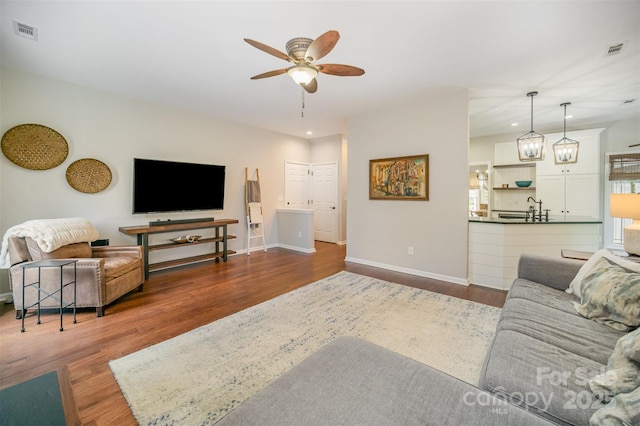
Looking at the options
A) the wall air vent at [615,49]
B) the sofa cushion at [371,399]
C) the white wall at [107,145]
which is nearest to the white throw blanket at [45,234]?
the white wall at [107,145]

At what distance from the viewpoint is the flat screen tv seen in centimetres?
412

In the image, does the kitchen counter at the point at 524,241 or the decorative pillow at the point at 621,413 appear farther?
the kitchen counter at the point at 524,241

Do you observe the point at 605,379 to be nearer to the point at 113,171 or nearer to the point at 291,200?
the point at 113,171

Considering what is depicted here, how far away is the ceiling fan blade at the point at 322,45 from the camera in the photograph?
186 cm

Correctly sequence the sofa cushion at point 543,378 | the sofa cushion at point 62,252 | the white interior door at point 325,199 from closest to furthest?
1. the sofa cushion at point 543,378
2. the sofa cushion at point 62,252
3. the white interior door at point 325,199

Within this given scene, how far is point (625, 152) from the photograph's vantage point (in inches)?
197

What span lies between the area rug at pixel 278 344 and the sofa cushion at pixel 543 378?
62 cm

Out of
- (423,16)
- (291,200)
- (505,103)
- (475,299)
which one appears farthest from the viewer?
(291,200)

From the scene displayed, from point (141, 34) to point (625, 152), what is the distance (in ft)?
26.1

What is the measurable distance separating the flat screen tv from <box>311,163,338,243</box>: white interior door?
2.67 m

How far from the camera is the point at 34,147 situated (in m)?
3.27

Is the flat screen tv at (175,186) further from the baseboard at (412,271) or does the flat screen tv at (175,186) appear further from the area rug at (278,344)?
the baseboard at (412,271)

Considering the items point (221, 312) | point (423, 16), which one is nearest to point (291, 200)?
point (221, 312)

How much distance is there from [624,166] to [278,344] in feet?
23.2
